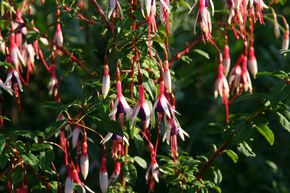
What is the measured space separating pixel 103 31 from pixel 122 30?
1.16 feet

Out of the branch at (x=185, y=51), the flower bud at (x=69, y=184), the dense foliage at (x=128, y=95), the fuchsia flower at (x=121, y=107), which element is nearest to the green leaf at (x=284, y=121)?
the dense foliage at (x=128, y=95)

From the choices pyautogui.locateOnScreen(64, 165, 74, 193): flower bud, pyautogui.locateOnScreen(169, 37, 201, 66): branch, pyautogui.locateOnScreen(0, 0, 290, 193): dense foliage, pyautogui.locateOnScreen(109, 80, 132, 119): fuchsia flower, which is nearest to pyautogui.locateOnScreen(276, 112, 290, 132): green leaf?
pyautogui.locateOnScreen(0, 0, 290, 193): dense foliage

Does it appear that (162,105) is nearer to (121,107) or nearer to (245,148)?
(121,107)

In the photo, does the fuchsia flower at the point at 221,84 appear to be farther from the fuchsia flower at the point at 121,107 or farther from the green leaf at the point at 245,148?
the fuchsia flower at the point at 121,107

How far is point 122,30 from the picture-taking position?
2.04m

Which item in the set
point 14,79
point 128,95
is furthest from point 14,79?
point 128,95

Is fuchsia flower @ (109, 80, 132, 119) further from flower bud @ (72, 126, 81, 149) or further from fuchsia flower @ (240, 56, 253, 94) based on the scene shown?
fuchsia flower @ (240, 56, 253, 94)

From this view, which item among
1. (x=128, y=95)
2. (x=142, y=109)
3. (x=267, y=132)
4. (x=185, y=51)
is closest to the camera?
(x=142, y=109)

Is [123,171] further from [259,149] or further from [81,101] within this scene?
[259,149]

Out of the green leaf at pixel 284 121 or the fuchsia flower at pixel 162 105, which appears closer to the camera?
the fuchsia flower at pixel 162 105

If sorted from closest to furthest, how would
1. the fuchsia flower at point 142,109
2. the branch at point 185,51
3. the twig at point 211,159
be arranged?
1. the fuchsia flower at point 142,109
2. the twig at point 211,159
3. the branch at point 185,51

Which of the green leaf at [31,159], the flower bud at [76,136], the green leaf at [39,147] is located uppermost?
the flower bud at [76,136]

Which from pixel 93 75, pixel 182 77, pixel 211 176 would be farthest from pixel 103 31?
pixel 182 77

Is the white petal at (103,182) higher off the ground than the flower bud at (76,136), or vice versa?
the flower bud at (76,136)
